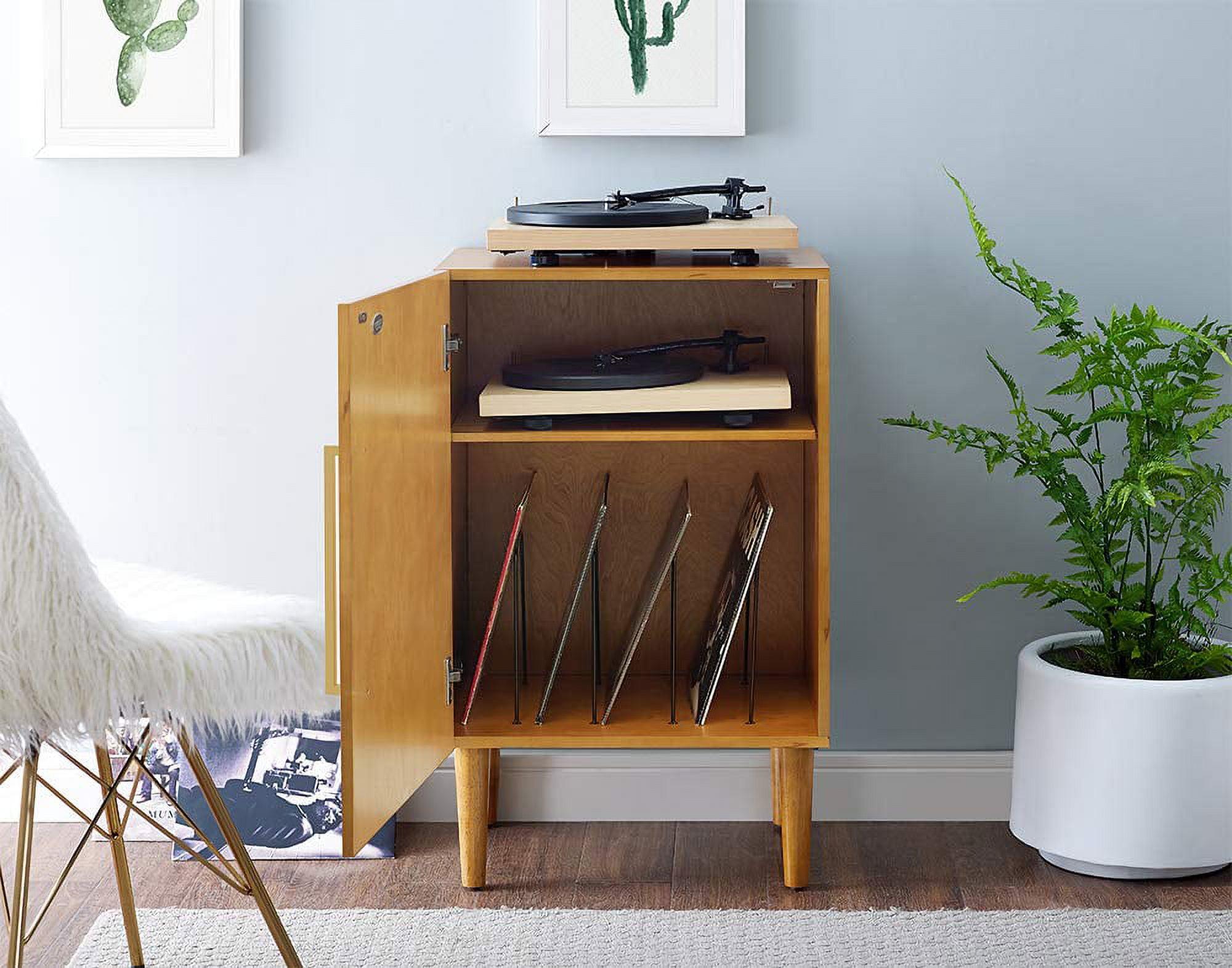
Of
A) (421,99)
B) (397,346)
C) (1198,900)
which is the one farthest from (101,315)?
(1198,900)

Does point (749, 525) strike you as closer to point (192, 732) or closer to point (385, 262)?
point (385, 262)

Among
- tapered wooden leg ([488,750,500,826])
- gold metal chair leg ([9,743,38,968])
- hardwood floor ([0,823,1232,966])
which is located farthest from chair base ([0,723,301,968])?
tapered wooden leg ([488,750,500,826])

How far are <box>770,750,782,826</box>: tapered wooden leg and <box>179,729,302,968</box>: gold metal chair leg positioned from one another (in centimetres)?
71

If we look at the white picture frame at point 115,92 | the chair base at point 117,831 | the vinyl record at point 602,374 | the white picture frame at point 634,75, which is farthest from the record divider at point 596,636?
the white picture frame at point 115,92

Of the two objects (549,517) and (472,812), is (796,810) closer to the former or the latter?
(472,812)

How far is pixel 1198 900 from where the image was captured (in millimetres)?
1810

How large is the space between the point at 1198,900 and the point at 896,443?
0.74 m

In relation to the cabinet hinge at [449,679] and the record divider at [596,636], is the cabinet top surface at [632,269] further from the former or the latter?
the cabinet hinge at [449,679]

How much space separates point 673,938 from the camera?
1730 millimetres

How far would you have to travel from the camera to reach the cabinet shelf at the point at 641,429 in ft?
5.56

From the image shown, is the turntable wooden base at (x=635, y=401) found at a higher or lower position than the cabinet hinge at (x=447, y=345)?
lower

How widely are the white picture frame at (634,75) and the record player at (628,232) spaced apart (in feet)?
0.86

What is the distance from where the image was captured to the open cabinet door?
1244mm

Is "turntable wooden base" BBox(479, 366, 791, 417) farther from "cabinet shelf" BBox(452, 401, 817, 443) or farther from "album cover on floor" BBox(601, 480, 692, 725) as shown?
"album cover on floor" BBox(601, 480, 692, 725)
